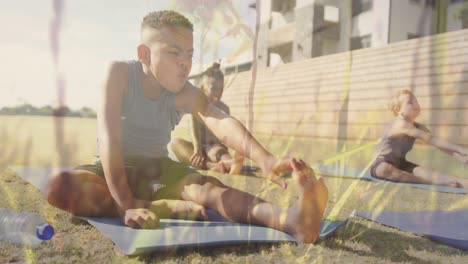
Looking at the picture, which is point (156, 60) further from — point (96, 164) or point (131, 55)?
point (96, 164)

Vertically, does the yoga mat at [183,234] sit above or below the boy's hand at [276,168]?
below

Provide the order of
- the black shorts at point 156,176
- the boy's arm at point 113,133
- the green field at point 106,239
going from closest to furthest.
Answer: the green field at point 106,239
the boy's arm at point 113,133
the black shorts at point 156,176

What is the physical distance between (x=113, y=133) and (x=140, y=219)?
23cm

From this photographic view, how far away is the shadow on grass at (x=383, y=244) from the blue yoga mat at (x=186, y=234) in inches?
1.7

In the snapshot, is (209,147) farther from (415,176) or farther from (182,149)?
(415,176)

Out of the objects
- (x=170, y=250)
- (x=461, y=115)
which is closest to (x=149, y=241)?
(x=170, y=250)

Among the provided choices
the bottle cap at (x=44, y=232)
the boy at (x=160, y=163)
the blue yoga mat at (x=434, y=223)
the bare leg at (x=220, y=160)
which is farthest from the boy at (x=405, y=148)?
the bottle cap at (x=44, y=232)

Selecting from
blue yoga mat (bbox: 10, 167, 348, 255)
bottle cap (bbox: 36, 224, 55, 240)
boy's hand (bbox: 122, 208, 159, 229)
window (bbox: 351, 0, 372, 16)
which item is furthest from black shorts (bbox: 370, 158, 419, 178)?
bottle cap (bbox: 36, 224, 55, 240)

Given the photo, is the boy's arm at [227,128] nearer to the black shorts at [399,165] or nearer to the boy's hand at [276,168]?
the boy's hand at [276,168]

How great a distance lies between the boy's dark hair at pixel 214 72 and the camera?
123 cm

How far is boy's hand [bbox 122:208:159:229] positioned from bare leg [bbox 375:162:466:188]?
4.95ft

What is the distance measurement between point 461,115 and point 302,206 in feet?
3.89

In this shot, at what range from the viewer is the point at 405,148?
2361 mm

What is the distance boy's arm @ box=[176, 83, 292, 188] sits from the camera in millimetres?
1242
